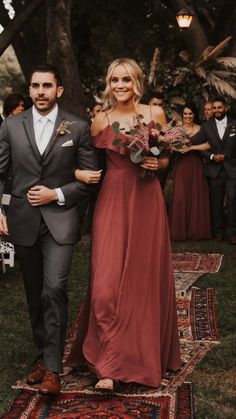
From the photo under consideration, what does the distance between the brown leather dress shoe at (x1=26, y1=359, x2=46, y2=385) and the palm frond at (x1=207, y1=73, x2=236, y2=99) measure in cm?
985

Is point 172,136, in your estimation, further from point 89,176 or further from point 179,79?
point 179,79

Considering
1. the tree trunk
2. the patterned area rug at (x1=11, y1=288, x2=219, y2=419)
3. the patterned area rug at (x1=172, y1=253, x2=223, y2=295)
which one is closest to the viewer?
the patterned area rug at (x1=11, y1=288, x2=219, y2=419)

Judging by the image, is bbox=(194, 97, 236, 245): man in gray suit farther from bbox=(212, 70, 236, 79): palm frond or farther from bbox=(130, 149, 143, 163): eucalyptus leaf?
bbox=(130, 149, 143, 163): eucalyptus leaf

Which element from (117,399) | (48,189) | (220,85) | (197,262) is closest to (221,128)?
(220,85)

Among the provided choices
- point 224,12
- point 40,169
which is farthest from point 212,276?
point 224,12

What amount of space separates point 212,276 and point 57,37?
5994mm

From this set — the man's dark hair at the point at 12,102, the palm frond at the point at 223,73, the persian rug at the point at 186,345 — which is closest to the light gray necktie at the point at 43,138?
the persian rug at the point at 186,345

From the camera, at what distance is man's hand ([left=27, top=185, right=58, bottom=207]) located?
5.56 metres

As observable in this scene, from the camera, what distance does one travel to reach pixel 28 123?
565 cm

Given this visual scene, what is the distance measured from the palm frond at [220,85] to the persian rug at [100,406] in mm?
9936

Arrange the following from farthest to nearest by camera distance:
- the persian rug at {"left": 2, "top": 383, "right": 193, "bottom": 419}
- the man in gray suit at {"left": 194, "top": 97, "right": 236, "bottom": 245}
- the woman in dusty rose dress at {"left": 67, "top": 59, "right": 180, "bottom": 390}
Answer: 1. the man in gray suit at {"left": 194, "top": 97, "right": 236, "bottom": 245}
2. the woman in dusty rose dress at {"left": 67, "top": 59, "right": 180, "bottom": 390}
3. the persian rug at {"left": 2, "top": 383, "right": 193, "bottom": 419}

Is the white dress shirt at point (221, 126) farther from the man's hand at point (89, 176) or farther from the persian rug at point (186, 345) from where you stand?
the man's hand at point (89, 176)

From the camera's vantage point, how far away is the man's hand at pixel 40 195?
5.56 metres

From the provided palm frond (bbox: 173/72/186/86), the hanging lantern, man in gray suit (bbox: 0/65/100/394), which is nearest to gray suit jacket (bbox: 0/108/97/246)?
man in gray suit (bbox: 0/65/100/394)
